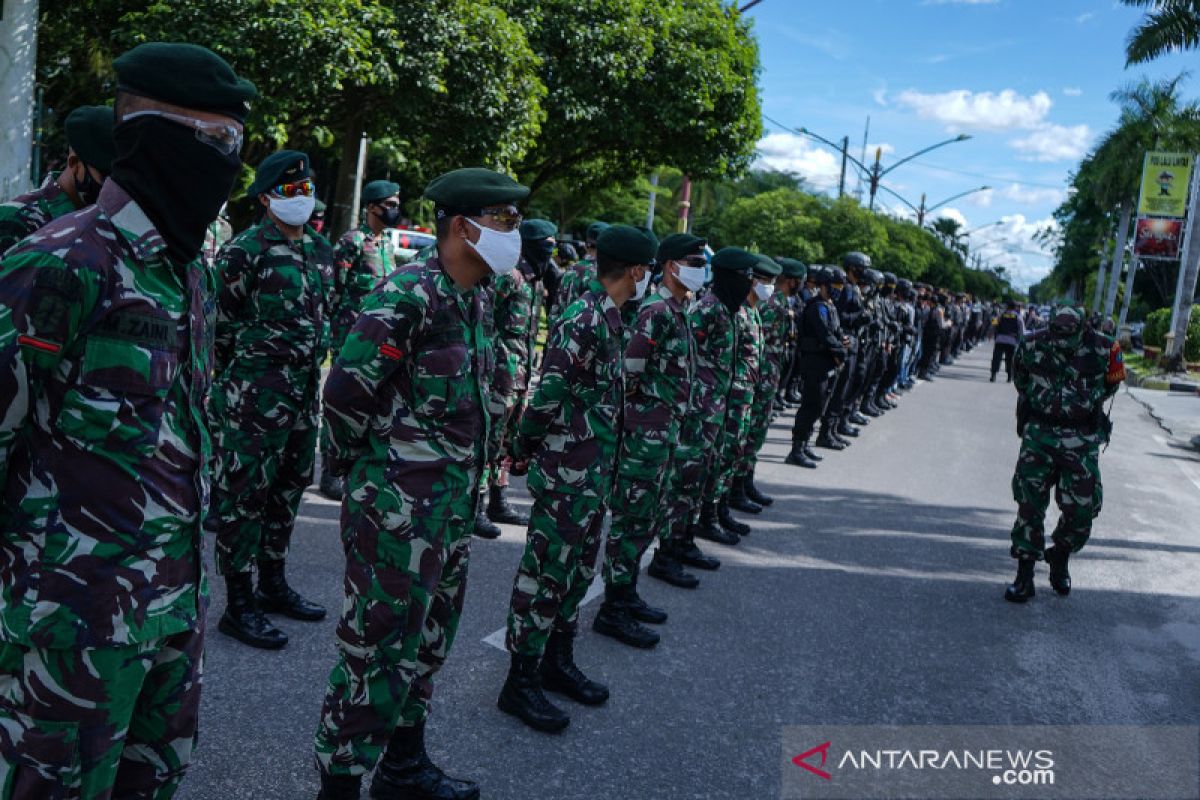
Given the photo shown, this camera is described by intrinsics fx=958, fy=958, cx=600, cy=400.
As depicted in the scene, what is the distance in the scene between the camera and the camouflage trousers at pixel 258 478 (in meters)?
4.13

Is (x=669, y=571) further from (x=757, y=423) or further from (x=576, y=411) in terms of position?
(x=757, y=423)

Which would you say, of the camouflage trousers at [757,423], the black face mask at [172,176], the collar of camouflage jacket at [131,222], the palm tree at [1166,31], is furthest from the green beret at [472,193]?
the palm tree at [1166,31]

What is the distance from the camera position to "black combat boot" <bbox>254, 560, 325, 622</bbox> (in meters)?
4.46

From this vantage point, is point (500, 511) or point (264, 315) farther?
point (500, 511)

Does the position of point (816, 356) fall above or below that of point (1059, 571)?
above

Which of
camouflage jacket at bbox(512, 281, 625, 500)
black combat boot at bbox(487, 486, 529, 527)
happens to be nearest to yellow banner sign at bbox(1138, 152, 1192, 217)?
black combat boot at bbox(487, 486, 529, 527)

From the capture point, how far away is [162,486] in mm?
1970

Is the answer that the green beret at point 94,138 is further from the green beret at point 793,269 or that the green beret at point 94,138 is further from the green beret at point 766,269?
the green beret at point 793,269

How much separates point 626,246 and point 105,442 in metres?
2.49

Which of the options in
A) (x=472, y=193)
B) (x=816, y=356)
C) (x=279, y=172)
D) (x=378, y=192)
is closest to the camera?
(x=472, y=193)

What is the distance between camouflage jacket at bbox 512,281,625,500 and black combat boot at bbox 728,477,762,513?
4058mm

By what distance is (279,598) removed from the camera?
14.8 feet

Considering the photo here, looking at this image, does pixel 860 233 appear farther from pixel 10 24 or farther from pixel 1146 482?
pixel 10 24

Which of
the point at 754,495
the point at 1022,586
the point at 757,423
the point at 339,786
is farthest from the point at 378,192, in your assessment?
the point at 1022,586
